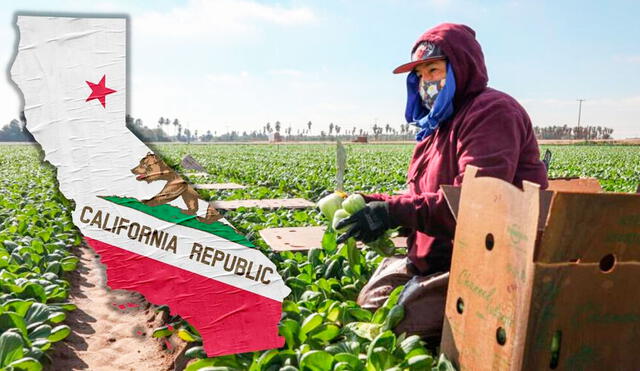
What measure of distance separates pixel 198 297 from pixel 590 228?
153 cm

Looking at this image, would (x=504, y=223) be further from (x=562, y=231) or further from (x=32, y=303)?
(x=32, y=303)

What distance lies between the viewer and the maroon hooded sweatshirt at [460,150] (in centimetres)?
255

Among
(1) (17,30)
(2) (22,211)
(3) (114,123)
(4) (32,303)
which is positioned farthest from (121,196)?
(2) (22,211)

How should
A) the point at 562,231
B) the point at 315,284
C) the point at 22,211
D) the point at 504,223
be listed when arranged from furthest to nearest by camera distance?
the point at 22,211 < the point at 315,284 < the point at 504,223 < the point at 562,231

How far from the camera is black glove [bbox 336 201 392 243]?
2.60 meters

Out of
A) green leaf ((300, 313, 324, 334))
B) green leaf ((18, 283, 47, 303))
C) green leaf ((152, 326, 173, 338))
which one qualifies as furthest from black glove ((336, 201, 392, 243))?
green leaf ((18, 283, 47, 303))

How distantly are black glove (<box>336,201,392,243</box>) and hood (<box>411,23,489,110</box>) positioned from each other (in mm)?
778

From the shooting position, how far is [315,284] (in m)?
3.77

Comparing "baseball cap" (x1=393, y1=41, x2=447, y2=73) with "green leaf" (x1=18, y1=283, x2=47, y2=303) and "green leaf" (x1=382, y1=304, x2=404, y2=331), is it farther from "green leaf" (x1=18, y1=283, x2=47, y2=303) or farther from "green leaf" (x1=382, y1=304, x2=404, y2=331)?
"green leaf" (x1=18, y1=283, x2=47, y2=303)

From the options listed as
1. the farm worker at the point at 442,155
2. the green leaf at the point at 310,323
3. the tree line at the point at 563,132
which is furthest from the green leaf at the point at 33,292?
the tree line at the point at 563,132

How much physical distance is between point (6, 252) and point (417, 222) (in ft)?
13.6

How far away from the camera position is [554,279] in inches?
68.9

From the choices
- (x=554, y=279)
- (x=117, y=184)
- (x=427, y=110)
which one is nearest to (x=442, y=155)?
(x=427, y=110)

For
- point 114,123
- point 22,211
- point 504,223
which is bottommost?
point 22,211
